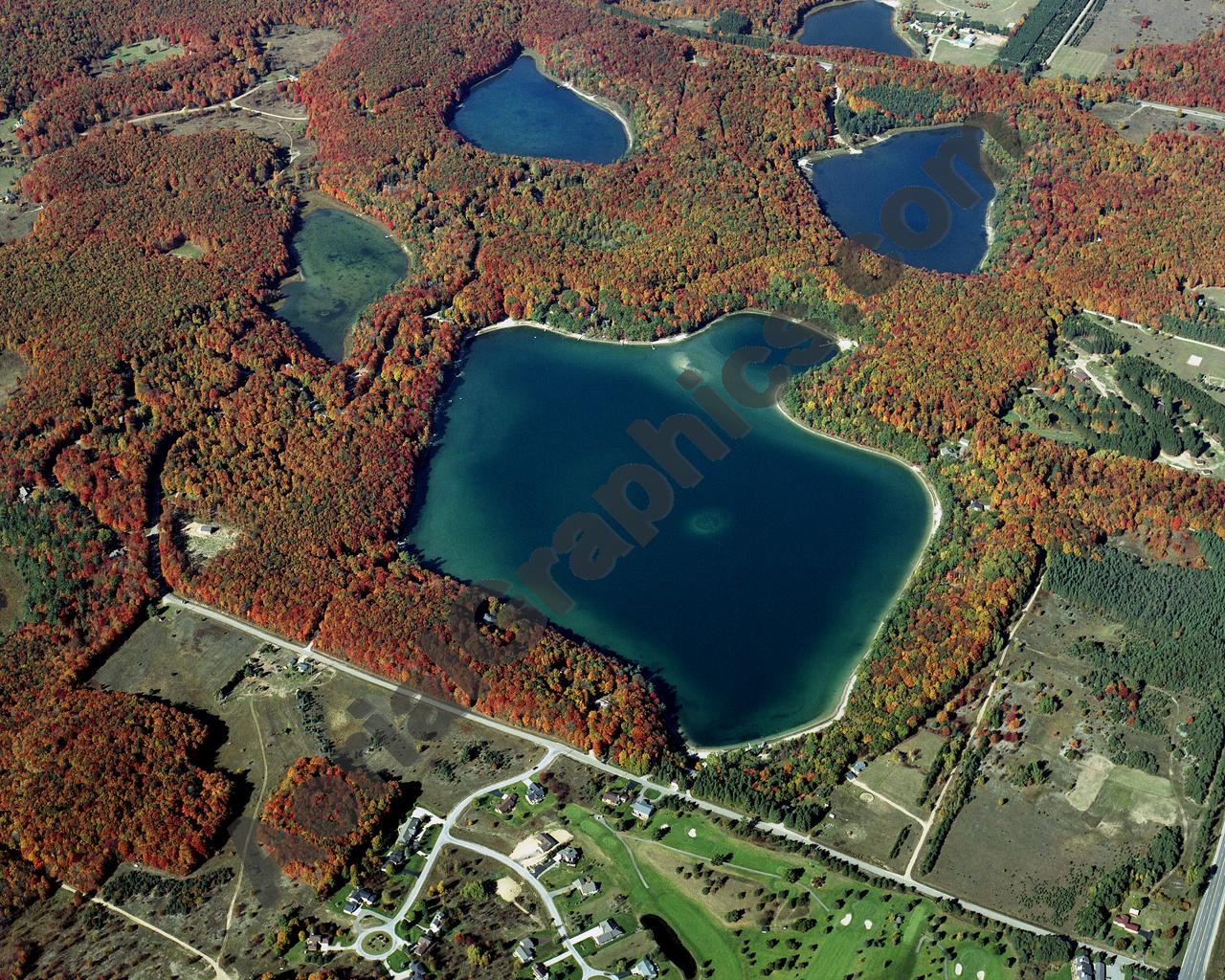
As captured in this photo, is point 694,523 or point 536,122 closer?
point 694,523

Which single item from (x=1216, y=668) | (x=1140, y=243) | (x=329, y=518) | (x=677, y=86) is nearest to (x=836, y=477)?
(x=1216, y=668)

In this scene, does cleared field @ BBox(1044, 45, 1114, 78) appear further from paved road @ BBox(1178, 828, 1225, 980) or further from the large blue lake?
paved road @ BBox(1178, 828, 1225, 980)


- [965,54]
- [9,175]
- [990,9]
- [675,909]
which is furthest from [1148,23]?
[675,909]

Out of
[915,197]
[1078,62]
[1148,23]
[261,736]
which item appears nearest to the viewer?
[261,736]

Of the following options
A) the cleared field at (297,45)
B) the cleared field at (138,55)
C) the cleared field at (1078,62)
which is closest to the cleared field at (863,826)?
the cleared field at (1078,62)

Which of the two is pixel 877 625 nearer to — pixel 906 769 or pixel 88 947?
pixel 906 769

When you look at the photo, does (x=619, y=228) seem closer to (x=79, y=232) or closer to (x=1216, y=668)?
(x=79, y=232)

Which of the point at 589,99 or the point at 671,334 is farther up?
the point at 671,334
